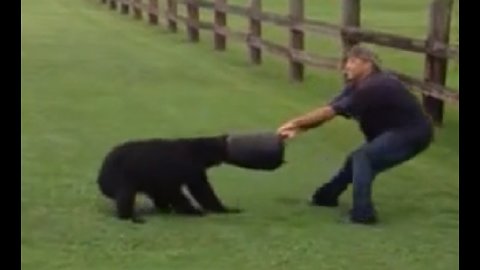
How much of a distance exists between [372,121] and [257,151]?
821mm

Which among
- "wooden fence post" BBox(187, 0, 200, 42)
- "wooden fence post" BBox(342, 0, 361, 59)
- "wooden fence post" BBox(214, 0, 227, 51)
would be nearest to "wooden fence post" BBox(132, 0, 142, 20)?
"wooden fence post" BBox(187, 0, 200, 42)

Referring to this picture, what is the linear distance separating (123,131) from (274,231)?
4.61 metres

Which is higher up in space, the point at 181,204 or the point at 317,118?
the point at 317,118

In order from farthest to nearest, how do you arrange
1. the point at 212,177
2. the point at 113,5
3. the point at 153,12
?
the point at 113,5 → the point at 153,12 → the point at 212,177

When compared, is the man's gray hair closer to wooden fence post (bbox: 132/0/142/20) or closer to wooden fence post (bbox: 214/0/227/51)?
wooden fence post (bbox: 214/0/227/51)

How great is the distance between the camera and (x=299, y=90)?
1661 cm

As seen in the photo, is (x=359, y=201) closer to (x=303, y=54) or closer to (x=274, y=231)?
(x=274, y=231)

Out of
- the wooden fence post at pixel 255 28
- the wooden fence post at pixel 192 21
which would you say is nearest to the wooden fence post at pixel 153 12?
the wooden fence post at pixel 192 21

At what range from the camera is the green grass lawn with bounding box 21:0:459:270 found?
314 inches

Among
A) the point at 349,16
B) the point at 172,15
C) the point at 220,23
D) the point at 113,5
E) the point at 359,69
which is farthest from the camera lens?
the point at 113,5

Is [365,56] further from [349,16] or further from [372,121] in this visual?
[349,16]

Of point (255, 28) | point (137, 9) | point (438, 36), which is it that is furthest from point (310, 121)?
point (137, 9)

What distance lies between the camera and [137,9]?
29.4 meters

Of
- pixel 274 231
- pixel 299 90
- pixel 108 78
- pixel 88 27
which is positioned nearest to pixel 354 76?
pixel 274 231
